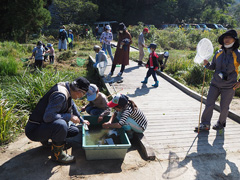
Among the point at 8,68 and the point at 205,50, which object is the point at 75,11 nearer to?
the point at 8,68

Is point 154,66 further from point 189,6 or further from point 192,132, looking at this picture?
point 189,6

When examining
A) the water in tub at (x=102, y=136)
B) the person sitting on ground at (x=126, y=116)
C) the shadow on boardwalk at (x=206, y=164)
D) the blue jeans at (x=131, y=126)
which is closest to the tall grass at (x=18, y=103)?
the water in tub at (x=102, y=136)

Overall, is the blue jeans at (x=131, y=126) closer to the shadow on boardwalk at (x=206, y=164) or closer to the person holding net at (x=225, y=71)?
the shadow on boardwalk at (x=206, y=164)

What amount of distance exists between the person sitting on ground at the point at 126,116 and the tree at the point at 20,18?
53.4ft

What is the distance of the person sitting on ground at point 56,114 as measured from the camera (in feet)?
9.82

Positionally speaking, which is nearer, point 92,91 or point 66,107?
point 66,107

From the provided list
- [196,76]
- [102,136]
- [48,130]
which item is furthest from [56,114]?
[196,76]

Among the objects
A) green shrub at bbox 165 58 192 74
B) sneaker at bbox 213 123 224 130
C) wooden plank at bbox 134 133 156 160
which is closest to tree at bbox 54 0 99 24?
green shrub at bbox 165 58 192 74

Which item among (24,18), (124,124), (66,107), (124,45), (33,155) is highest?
(24,18)

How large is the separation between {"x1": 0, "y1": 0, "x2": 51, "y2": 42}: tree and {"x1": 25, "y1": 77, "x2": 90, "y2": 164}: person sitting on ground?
16.3 metres

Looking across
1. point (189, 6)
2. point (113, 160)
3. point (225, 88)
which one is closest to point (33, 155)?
point (113, 160)

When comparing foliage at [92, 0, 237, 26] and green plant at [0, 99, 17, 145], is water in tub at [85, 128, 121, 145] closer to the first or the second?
green plant at [0, 99, 17, 145]

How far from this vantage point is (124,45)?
7.88m

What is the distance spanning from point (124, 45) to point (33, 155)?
5371 millimetres
